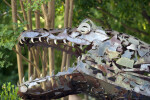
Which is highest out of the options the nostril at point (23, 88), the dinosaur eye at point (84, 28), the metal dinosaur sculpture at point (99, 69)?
the dinosaur eye at point (84, 28)

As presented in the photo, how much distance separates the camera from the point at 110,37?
4.54m

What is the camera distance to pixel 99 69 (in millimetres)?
4258

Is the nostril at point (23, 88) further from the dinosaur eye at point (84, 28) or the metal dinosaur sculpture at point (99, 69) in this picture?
the dinosaur eye at point (84, 28)

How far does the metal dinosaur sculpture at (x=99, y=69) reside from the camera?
4172 millimetres

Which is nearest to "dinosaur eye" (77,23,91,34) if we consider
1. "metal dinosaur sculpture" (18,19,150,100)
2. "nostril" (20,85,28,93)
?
"metal dinosaur sculpture" (18,19,150,100)

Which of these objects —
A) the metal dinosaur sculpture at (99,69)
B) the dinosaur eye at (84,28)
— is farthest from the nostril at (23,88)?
the dinosaur eye at (84,28)

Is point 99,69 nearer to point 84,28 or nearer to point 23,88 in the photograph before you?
point 84,28

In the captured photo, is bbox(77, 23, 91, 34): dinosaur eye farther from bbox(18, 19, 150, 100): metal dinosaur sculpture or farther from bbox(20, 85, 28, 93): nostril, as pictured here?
bbox(20, 85, 28, 93): nostril

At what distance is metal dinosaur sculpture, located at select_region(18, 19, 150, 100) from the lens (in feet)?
13.7

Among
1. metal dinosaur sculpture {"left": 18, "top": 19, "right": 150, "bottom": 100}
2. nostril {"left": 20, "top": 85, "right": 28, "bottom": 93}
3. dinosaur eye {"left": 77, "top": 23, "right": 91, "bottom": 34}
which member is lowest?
nostril {"left": 20, "top": 85, "right": 28, "bottom": 93}

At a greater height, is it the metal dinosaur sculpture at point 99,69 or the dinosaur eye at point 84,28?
the dinosaur eye at point 84,28

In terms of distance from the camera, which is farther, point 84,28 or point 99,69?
point 84,28

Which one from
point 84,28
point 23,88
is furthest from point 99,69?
point 23,88

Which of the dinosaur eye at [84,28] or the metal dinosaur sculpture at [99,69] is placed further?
the dinosaur eye at [84,28]
